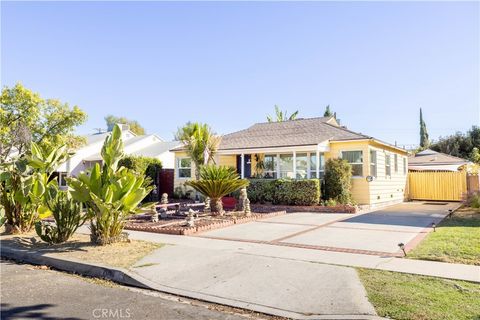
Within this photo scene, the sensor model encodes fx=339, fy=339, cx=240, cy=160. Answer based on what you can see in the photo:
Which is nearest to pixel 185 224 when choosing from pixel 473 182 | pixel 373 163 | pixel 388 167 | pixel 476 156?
pixel 373 163

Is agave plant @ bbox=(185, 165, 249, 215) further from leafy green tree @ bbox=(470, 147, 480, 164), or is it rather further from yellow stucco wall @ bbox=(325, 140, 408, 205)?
leafy green tree @ bbox=(470, 147, 480, 164)

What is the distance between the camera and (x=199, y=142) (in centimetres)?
1986

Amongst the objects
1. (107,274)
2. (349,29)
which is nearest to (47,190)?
(107,274)

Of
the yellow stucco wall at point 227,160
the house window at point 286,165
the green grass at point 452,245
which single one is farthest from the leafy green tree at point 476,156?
the yellow stucco wall at point 227,160

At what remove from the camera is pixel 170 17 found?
12.8 meters

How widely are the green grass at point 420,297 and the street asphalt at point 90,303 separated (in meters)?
1.59

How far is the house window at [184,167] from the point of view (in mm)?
22656

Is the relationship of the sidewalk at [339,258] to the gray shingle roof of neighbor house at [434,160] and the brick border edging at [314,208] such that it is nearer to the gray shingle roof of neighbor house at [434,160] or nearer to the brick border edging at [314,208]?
the brick border edging at [314,208]

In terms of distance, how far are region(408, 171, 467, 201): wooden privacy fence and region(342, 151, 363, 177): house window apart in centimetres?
697

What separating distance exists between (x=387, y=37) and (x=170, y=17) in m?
→ 8.56

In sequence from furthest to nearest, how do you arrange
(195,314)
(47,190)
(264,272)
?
(47,190) < (264,272) < (195,314)

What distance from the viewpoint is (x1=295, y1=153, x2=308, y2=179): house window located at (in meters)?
19.4

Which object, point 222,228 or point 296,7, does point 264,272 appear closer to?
point 222,228

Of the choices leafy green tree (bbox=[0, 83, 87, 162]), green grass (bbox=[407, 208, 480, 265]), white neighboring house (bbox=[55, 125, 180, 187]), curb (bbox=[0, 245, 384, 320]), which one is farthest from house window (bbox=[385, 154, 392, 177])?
white neighboring house (bbox=[55, 125, 180, 187])
